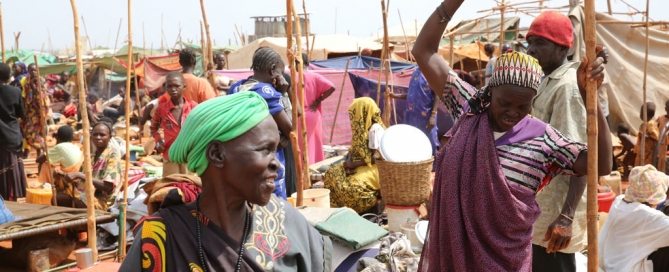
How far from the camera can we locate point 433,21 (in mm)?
2758

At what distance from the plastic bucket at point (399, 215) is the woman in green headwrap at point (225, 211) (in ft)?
12.3

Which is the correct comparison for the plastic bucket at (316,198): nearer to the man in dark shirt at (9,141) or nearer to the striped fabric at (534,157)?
the striped fabric at (534,157)

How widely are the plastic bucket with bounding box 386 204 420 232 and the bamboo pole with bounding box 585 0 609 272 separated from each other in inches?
120

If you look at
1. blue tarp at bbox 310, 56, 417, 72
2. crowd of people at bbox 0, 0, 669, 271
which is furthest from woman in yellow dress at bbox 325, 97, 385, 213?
blue tarp at bbox 310, 56, 417, 72

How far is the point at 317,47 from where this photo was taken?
19.4m

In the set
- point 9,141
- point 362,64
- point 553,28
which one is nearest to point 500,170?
point 553,28

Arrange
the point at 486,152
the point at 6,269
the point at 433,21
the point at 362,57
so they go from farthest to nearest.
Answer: the point at 362,57 → the point at 6,269 → the point at 433,21 → the point at 486,152

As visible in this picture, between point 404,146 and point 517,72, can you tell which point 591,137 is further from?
point 404,146

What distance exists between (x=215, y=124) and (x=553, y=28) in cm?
181

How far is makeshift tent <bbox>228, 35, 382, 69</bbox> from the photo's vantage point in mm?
18250

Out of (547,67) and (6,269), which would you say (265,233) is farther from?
(6,269)

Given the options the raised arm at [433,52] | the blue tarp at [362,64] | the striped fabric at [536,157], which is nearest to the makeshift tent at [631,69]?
the blue tarp at [362,64]

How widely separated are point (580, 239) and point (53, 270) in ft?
11.0

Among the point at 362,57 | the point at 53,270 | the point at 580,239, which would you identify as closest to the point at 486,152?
the point at 580,239
